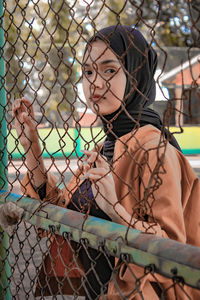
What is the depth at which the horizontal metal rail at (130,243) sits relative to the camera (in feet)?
3.14

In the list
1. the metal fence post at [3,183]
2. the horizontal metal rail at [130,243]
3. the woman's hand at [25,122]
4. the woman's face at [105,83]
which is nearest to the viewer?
the horizontal metal rail at [130,243]

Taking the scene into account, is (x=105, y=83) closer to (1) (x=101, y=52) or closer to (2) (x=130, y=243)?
(1) (x=101, y=52)

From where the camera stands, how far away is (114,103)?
1.46 m

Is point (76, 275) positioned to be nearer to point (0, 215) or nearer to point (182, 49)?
point (0, 215)

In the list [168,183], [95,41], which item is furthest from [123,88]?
[168,183]

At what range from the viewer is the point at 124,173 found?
141 centimetres

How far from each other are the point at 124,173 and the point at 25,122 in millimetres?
522

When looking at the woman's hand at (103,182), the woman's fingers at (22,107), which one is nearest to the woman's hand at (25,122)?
the woman's fingers at (22,107)

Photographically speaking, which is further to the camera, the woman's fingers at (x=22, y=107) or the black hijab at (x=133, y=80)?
the woman's fingers at (x=22, y=107)

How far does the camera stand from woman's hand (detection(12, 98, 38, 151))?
5.70 ft

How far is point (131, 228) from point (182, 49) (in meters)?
11.3

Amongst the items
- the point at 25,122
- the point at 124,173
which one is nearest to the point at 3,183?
the point at 25,122

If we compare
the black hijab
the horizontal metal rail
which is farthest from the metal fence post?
the black hijab

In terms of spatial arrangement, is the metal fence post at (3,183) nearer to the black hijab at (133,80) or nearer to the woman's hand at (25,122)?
the woman's hand at (25,122)
